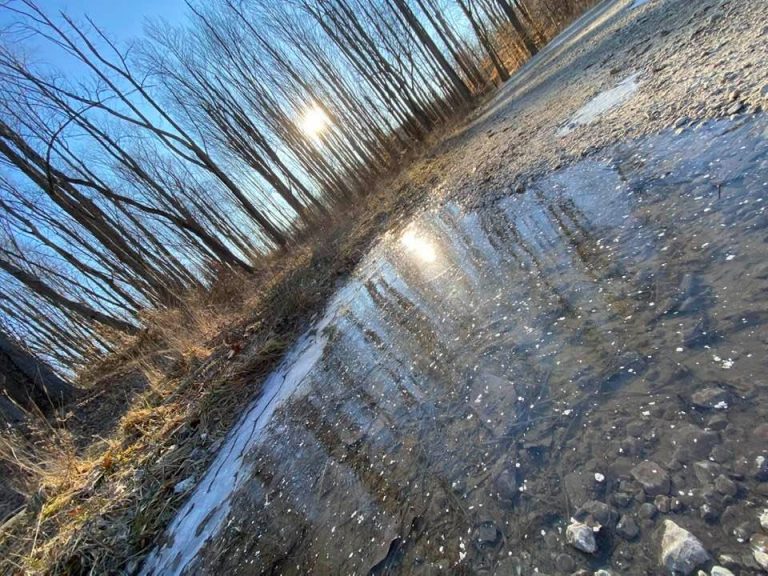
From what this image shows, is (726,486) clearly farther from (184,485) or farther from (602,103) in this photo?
(602,103)

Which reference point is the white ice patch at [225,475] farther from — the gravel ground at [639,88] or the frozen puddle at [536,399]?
the gravel ground at [639,88]

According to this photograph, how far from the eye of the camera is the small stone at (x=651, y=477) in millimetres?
1119

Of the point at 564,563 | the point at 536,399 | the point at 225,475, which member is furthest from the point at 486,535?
the point at 225,475

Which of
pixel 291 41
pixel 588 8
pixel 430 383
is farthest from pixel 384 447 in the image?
pixel 291 41

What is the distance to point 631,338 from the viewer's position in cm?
158

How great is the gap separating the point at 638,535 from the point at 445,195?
15.5ft

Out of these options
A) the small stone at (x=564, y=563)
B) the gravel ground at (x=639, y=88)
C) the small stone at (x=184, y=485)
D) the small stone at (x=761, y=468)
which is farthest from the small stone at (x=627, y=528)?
the small stone at (x=184, y=485)

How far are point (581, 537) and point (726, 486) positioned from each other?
38 centimetres

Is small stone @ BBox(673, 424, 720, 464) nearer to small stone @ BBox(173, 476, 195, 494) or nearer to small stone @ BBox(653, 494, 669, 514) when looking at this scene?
small stone @ BBox(653, 494, 669, 514)

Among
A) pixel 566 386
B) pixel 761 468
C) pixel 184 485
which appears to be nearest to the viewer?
pixel 761 468

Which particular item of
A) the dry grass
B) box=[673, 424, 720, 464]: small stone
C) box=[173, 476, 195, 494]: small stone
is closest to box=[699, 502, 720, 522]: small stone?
box=[673, 424, 720, 464]: small stone

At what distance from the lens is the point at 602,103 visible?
388 cm

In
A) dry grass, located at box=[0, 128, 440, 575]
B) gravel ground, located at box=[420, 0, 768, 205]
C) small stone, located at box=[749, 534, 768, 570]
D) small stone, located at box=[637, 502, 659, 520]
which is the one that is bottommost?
small stone, located at box=[749, 534, 768, 570]

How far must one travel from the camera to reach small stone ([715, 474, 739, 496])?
102 centimetres
